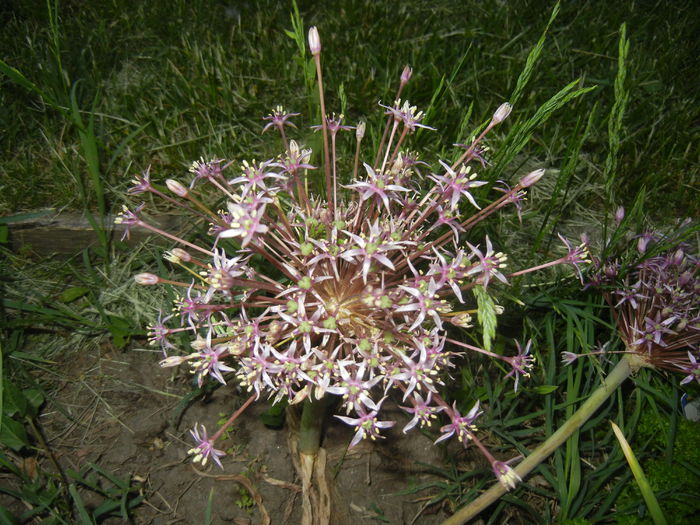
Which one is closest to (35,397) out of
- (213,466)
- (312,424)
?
(213,466)

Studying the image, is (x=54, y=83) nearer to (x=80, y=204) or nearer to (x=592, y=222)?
(x=80, y=204)

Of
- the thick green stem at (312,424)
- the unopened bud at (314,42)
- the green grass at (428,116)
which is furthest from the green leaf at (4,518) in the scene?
the unopened bud at (314,42)

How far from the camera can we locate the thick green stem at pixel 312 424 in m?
2.06

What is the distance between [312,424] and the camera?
215cm

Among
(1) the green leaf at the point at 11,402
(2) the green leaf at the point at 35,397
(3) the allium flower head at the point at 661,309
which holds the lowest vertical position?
(2) the green leaf at the point at 35,397

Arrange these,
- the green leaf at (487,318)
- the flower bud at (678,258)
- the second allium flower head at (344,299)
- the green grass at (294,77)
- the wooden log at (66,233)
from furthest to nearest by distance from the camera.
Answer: the green grass at (294,77) < the wooden log at (66,233) < the flower bud at (678,258) < the second allium flower head at (344,299) < the green leaf at (487,318)

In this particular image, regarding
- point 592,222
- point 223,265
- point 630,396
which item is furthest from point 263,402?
point 592,222

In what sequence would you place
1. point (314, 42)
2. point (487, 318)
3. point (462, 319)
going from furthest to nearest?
point (314, 42), point (462, 319), point (487, 318)

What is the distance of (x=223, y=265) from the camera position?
5.27 ft

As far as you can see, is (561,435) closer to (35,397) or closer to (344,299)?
(344,299)

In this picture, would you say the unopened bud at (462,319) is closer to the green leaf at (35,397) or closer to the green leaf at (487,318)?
the green leaf at (487,318)

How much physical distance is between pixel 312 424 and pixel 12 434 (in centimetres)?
135

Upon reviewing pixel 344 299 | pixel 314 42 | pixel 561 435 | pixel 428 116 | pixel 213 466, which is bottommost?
pixel 213 466

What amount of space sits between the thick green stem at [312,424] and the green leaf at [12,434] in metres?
1.27
